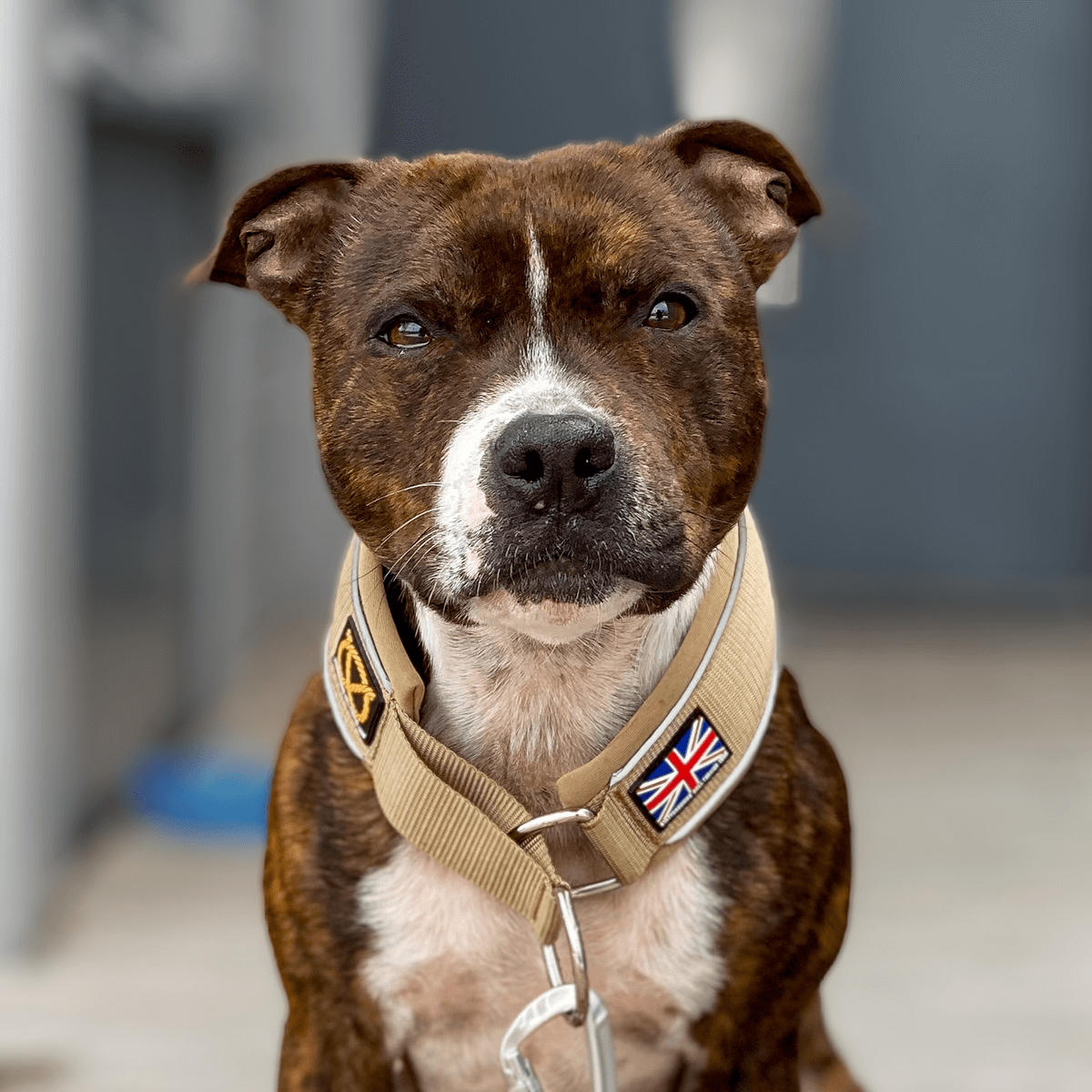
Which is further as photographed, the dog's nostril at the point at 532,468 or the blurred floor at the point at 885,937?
the blurred floor at the point at 885,937

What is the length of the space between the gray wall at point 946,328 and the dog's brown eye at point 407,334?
14.9ft

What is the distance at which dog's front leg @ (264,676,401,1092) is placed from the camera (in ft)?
5.82

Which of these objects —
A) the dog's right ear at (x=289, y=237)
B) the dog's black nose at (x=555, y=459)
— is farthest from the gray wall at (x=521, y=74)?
the dog's black nose at (x=555, y=459)

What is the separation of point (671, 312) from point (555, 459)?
0.27 metres

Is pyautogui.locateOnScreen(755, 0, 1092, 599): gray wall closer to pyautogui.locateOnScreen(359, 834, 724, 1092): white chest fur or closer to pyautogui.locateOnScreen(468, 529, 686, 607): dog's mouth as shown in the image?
pyautogui.locateOnScreen(359, 834, 724, 1092): white chest fur

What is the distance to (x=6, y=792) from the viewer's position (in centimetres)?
332

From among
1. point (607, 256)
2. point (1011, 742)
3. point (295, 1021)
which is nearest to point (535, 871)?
point (295, 1021)

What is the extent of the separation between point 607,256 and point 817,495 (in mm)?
4981

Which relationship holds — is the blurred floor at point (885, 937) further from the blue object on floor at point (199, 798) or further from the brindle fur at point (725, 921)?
the brindle fur at point (725, 921)

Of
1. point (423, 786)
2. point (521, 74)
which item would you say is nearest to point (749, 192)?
point (423, 786)

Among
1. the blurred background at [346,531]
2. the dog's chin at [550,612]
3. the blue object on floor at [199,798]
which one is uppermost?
the dog's chin at [550,612]

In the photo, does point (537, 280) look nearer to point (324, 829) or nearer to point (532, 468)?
point (532, 468)

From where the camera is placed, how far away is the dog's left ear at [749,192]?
1785 millimetres

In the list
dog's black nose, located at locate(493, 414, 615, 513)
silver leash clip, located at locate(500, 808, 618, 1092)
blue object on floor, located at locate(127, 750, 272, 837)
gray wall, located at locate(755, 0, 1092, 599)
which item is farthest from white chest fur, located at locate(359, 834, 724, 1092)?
gray wall, located at locate(755, 0, 1092, 599)
